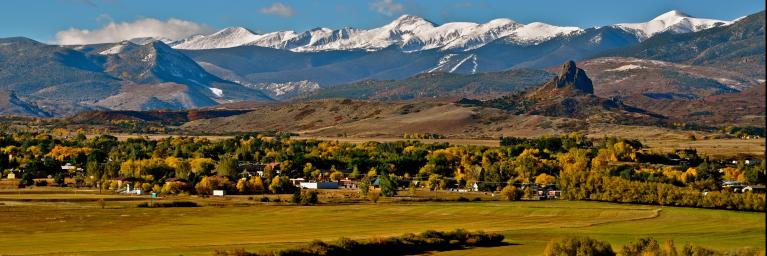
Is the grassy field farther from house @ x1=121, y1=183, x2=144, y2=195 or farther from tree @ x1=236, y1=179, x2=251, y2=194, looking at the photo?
tree @ x1=236, y1=179, x2=251, y2=194

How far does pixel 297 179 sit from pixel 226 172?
1092cm

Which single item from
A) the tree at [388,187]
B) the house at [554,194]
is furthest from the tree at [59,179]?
the house at [554,194]

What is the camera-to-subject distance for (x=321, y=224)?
11812cm

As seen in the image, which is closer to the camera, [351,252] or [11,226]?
[351,252]

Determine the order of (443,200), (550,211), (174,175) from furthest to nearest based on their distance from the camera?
(174,175), (443,200), (550,211)

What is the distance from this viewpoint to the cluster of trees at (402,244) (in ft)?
303

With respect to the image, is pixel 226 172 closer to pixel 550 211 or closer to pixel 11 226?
pixel 550 211

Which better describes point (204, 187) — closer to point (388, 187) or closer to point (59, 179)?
point (388, 187)

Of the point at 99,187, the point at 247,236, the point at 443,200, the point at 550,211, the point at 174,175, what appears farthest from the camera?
the point at 174,175

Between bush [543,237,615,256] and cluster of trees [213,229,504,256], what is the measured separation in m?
12.2

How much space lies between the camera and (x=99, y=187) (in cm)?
16938

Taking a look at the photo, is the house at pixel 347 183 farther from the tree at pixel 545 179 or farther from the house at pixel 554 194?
the house at pixel 554 194

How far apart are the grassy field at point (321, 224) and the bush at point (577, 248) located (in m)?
5.50

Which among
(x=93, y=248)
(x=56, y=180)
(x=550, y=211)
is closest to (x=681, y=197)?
→ (x=550, y=211)
